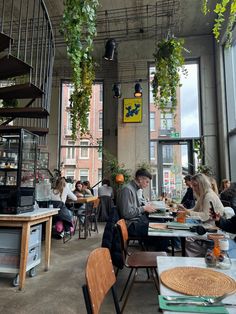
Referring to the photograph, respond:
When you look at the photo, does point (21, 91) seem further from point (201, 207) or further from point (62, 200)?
point (201, 207)

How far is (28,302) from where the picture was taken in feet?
8.94

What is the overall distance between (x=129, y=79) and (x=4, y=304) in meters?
7.48

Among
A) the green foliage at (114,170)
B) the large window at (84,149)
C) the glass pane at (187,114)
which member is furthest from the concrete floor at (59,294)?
the glass pane at (187,114)

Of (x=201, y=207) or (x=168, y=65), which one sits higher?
(x=168, y=65)

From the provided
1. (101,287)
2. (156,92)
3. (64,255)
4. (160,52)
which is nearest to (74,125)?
(156,92)

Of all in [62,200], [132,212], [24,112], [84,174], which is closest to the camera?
[132,212]

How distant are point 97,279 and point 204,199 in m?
2.30

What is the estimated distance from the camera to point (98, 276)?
139 centimetres

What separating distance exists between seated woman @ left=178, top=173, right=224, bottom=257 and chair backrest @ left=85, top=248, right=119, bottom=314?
5.37 feet

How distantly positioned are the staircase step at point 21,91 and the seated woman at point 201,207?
103 inches

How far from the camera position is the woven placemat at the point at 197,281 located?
123cm

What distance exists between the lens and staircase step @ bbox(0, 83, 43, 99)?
11.8 ft

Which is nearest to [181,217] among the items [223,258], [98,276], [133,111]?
[223,258]

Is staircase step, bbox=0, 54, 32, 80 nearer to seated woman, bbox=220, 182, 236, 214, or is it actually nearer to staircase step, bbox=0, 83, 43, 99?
staircase step, bbox=0, 83, 43, 99
